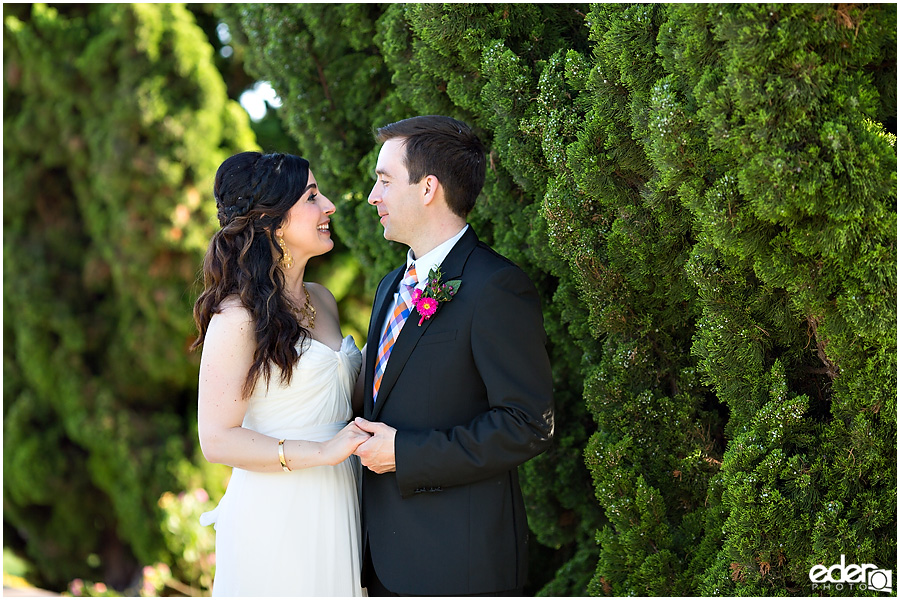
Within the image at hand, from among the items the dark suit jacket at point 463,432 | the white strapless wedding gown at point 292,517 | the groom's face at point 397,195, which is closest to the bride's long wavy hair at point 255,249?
the white strapless wedding gown at point 292,517

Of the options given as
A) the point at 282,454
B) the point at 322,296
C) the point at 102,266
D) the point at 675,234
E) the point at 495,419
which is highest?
the point at 102,266

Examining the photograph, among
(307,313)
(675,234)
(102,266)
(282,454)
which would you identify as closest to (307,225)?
(307,313)

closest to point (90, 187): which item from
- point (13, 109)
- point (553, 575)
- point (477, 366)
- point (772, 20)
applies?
point (13, 109)

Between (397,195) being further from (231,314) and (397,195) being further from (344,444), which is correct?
(344,444)

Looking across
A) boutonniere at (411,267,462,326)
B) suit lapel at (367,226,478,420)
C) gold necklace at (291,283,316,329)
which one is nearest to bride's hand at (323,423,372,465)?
suit lapel at (367,226,478,420)

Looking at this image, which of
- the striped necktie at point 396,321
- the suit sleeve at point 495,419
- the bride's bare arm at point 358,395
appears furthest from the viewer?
the bride's bare arm at point 358,395

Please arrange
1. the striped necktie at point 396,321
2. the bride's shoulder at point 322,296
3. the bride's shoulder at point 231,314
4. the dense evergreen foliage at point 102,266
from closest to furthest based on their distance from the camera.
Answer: the bride's shoulder at point 231,314, the striped necktie at point 396,321, the bride's shoulder at point 322,296, the dense evergreen foliage at point 102,266

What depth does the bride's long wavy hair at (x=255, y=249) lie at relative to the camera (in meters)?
2.76

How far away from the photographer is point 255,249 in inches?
114

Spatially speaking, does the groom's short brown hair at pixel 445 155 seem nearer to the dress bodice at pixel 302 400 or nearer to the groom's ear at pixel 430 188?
the groom's ear at pixel 430 188

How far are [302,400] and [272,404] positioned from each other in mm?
105

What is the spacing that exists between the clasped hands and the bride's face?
2.42 ft

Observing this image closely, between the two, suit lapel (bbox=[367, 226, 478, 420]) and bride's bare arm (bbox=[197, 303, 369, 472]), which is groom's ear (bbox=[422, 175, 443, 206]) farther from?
bride's bare arm (bbox=[197, 303, 369, 472])

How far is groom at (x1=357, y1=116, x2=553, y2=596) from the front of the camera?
2.50 metres
